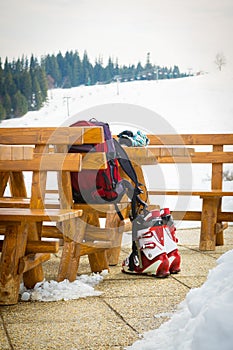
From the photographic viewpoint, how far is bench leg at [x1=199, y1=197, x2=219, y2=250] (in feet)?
15.5

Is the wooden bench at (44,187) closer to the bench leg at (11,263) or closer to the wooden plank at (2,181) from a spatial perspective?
the bench leg at (11,263)

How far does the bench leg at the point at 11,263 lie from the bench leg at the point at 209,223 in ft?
6.02

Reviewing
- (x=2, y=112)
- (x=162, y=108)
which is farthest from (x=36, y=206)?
(x=162, y=108)

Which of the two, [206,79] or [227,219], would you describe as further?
[206,79]

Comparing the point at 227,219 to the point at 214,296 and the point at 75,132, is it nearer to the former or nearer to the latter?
the point at 75,132

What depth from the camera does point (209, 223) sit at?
4.81 meters

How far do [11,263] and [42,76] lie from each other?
30.1ft

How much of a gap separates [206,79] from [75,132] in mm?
9638

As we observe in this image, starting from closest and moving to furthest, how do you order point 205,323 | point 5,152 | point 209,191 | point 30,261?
point 205,323
point 5,152
point 30,261
point 209,191

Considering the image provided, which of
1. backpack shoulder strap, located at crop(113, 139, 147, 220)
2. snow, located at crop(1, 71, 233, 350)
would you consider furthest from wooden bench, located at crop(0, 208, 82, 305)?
snow, located at crop(1, 71, 233, 350)

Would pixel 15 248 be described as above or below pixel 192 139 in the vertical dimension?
below

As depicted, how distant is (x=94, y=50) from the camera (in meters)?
12.0

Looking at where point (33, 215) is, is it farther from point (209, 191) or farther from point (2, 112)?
point (2, 112)

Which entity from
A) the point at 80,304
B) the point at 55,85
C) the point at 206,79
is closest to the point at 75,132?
the point at 80,304
